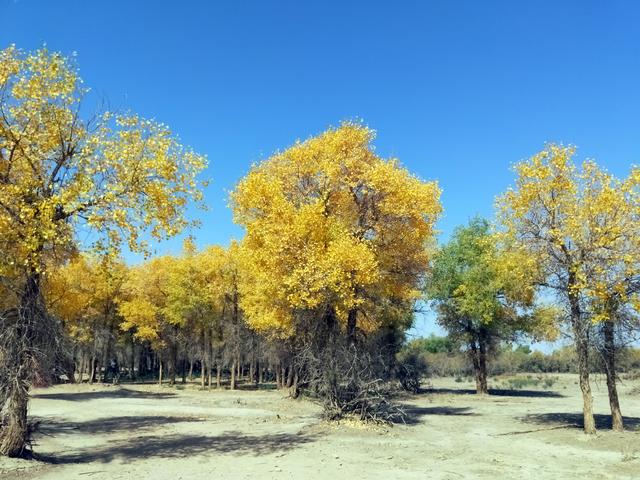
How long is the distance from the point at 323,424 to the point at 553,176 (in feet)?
39.3

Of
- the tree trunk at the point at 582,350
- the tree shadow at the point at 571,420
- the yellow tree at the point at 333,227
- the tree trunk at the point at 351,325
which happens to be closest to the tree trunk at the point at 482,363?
the tree shadow at the point at 571,420

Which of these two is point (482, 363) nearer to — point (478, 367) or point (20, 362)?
point (478, 367)

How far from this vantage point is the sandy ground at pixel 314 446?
12.0 meters

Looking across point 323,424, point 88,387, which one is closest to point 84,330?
point 88,387

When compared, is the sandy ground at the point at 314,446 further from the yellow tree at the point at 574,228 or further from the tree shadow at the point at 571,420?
the yellow tree at the point at 574,228

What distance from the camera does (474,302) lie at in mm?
34531

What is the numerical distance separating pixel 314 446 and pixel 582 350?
Answer: 9267mm

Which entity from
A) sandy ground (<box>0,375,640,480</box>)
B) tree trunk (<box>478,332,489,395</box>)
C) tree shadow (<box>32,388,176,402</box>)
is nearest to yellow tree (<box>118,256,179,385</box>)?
tree shadow (<box>32,388,176,402</box>)

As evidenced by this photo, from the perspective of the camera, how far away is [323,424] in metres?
18.8

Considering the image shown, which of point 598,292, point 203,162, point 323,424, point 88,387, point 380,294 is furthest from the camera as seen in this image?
point 88,387

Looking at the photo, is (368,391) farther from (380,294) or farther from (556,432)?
(556,432)

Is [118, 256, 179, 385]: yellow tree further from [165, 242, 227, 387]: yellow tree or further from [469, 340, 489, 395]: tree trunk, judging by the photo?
[469, 340, 489, 395]: tree trunk

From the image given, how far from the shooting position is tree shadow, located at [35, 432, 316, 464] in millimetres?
13633

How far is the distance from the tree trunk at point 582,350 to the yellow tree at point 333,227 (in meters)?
5.98
